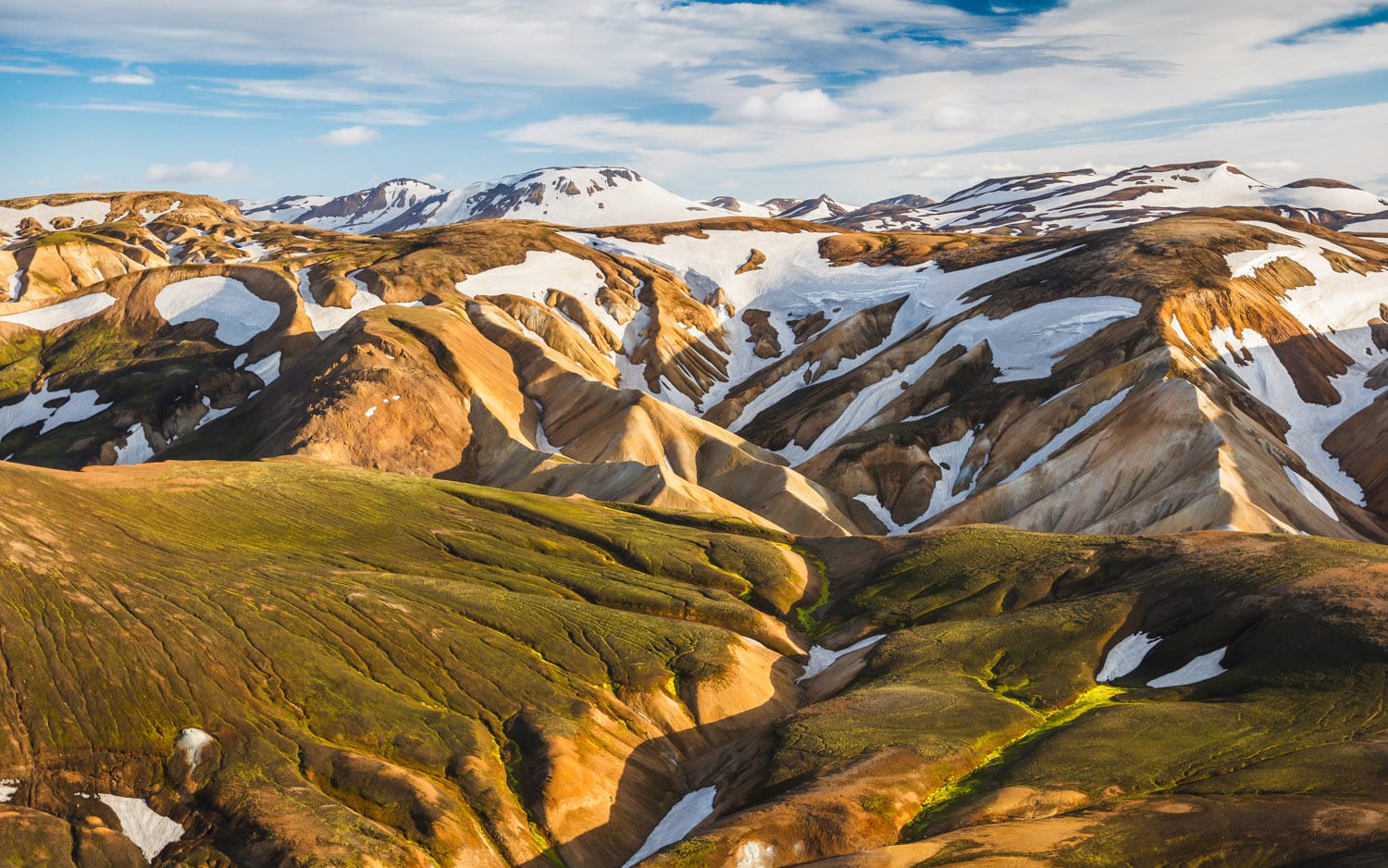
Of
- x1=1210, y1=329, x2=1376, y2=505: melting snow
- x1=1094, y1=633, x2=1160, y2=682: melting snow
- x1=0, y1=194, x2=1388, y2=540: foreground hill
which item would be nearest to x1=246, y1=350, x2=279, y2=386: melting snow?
x1=0, y1=194, x2=1388, y2=540: foreground hill

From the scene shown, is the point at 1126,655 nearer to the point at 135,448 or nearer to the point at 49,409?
the point at 135,448

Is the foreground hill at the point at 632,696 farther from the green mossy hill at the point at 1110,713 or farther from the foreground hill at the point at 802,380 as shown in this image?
the foreground hill at the point at 802,380

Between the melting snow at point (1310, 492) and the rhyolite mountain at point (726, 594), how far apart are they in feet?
5.24

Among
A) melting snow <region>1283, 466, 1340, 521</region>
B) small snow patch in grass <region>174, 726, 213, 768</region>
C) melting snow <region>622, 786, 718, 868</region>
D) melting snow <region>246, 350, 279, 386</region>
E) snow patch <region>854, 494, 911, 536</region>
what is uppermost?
small snow patch in grass <region>174, 726, 213, 768</region>

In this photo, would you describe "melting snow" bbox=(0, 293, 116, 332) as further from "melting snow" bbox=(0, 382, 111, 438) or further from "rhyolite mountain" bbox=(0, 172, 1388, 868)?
"melting snow" bbox=(0, 382, 111, 438)

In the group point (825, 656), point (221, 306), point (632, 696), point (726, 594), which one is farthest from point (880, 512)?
point (221, 306)

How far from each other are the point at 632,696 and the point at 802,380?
107253mm

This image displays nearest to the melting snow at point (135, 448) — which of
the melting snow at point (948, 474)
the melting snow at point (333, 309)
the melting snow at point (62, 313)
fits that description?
the melting snow at point (333, 309)

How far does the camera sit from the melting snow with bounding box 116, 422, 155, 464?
128375mm

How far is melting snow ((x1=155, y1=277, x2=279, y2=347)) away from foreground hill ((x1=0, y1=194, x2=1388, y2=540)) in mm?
578

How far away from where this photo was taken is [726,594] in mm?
75250

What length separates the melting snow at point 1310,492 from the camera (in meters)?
95.9

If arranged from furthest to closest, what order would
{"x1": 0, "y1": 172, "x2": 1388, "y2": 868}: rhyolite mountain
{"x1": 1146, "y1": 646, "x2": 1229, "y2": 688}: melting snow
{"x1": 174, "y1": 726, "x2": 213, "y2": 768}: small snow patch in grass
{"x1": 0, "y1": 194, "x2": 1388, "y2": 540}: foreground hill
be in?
{"x1": 0, "y1": 194, "x2": 1388, "y2": 540}: foreground hill
{"x1": 1146, "y1": 646, "x2": 1229, "y2": 688}: melting snow
{"x1": 174, "y1": 726, "x2": 213, "y2": 768}: small snow patch in grass
{"x1": 0, "y1": 172, "x2": 1388, "y2": 868}: rhyolite mountain

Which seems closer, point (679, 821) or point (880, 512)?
point (679, 821)
